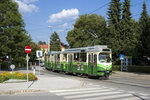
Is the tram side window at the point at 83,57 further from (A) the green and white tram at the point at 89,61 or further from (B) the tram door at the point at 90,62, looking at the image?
(B) the tram door at the point at 90,62

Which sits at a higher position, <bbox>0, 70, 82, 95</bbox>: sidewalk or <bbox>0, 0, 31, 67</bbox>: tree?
<bbox>0, 0, 31, 67</bbox>: tree

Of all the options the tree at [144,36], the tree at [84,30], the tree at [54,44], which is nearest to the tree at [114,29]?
the tree at [144,36]

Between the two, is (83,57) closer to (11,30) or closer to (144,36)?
(144,36)

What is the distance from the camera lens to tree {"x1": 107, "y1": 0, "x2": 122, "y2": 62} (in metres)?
36.8

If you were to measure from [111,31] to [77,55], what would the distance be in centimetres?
1695

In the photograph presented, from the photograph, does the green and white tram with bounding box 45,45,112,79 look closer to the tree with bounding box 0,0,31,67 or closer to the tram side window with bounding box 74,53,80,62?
the tram side window with bounding box 74,53,80,62

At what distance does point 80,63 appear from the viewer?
22.5m

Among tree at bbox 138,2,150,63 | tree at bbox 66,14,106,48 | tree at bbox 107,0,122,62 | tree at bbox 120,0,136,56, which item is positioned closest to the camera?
tree at bbox 138,2,150,63

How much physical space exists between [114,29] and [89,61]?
19220mm

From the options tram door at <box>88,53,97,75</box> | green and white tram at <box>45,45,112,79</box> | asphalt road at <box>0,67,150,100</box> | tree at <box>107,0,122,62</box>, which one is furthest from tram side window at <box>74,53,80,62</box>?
tree at <box>107,0,122,62</box>

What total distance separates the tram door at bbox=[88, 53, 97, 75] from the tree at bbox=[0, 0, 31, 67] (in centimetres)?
1701

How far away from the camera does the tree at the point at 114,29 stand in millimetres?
36812

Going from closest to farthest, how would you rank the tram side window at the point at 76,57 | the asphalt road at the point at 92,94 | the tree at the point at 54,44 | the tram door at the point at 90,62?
1. the asphalt road at the point at 92,94
2. the tram door at the point at 90,62
3. the tram side window at the point at 76,57
4. the tree at the point at 54,44

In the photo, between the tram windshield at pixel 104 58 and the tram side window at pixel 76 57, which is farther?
the tram side window at pixel 76 57
